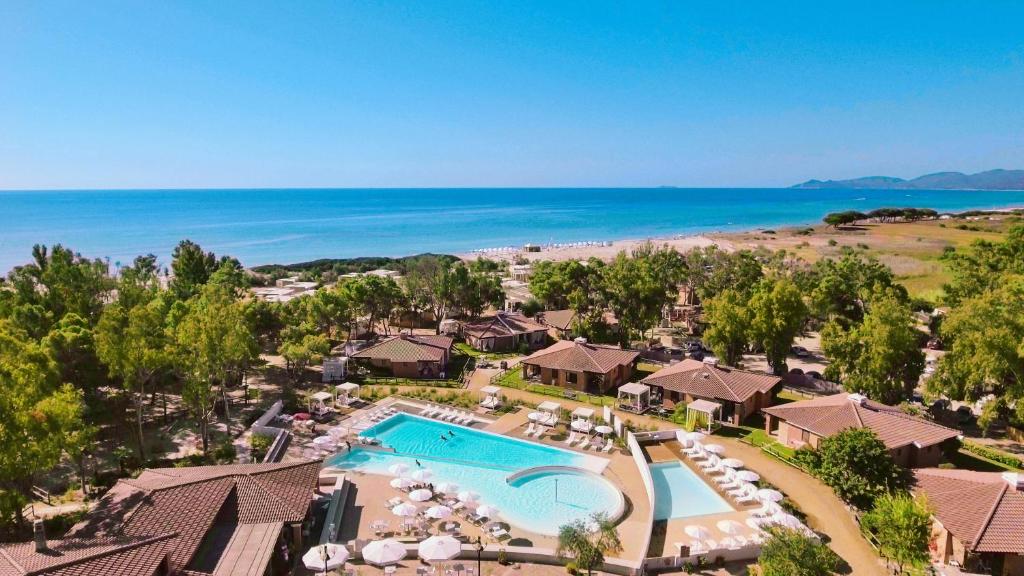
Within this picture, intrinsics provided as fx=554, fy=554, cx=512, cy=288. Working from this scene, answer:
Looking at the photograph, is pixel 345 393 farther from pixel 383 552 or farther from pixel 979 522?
pixel 979 522

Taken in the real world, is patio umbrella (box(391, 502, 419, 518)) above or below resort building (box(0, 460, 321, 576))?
below

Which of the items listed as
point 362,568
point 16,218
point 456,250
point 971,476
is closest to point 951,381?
point 971,476

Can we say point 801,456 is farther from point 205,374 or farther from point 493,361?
point 205,374

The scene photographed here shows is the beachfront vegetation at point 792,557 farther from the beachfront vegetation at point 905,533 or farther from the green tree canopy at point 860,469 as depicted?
the green tree canopy at point 860,469

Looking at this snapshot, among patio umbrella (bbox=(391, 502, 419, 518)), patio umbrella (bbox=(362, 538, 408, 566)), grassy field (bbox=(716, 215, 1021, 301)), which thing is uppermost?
grassy field (bbox=(716, 215, 1021, 301))

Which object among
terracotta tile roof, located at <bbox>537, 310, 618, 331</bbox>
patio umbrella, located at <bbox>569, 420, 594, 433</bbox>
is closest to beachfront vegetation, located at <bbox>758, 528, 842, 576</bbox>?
patio umbrella, located at <bbox>569, 420, 594, 433</bbox>

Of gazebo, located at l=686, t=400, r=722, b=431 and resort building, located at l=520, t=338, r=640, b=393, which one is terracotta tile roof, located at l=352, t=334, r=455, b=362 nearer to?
resort building, located at l=520, t=338, r=640, b=393
